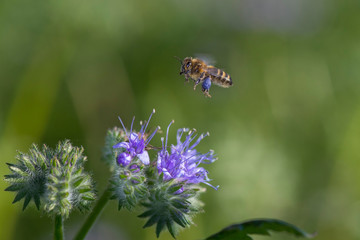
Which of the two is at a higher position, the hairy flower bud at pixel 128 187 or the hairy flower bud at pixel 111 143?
the hairy flower bud at pixel 111 143

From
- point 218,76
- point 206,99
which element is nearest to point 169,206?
point 218,76

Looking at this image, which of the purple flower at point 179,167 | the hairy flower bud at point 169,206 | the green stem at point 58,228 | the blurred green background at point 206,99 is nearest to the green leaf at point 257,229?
the hairy flower bud at point 169,206

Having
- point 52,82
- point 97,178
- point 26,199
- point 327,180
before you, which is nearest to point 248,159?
point 327,180

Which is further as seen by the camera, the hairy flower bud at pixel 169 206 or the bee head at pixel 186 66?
the bee head at pixel 186 66

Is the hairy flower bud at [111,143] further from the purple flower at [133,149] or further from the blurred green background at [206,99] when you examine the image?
the blurred green background at [206,99]

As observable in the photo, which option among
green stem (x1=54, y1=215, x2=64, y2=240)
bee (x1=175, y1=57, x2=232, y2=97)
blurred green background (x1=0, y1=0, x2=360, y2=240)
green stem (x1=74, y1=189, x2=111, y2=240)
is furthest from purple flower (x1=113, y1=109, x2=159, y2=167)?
Result: blurred green background (x1=0, y1=0, x2=360, y2=240)

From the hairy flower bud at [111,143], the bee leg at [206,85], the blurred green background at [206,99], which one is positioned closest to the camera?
the hairy flower bud at [111,143]

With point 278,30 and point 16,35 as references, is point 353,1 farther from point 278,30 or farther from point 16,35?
point 16,35

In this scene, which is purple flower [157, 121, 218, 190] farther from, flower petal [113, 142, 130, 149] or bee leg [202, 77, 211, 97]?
bee leg [202, 77, 211, 97]
